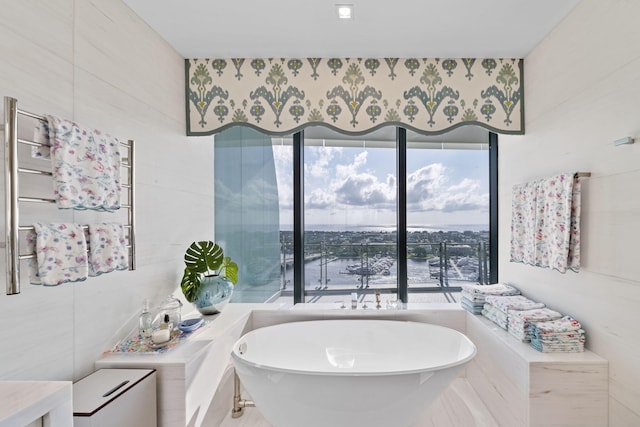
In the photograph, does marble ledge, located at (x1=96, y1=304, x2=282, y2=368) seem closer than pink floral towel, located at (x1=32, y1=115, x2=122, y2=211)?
No

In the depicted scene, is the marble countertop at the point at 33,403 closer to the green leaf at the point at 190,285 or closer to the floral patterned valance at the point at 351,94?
the green leaf at the point at 190,285

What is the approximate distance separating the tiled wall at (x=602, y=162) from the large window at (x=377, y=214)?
71 centimetres

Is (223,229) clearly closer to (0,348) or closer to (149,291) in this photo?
(149,291)

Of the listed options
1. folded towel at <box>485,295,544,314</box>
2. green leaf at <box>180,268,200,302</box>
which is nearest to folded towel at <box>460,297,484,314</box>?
folded towel at <box>485,295,544,314</box>

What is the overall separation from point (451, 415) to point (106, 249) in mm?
2262

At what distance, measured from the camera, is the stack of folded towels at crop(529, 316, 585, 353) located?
1.81m

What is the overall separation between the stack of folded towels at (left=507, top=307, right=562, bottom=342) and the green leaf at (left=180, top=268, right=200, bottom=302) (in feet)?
6.85

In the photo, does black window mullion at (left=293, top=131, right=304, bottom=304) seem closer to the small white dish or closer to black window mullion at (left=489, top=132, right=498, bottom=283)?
the small white dish

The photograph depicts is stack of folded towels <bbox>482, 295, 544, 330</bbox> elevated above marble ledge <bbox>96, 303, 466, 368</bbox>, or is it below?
above

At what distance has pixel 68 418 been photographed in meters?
1.01

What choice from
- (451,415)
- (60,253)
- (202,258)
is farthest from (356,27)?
(451,415)

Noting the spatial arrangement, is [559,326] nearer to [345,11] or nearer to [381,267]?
[381,267]

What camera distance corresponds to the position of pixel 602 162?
5.66ft

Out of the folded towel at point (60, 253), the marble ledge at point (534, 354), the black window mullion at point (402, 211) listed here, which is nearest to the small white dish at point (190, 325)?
the folded towel at point (60, 253)
